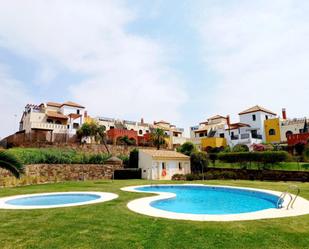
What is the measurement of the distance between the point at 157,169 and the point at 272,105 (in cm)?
3552

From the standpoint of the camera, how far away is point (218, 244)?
584 cm

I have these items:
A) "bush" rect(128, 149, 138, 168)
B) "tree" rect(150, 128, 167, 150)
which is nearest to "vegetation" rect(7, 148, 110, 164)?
"bush" rect(128, 149, 138, 168)

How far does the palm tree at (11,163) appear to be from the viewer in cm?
888

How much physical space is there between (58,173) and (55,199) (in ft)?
38.3

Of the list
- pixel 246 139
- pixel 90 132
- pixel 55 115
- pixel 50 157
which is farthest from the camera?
pixel 246 139

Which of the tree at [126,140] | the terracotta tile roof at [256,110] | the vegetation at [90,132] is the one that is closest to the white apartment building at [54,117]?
the vegetation at [90,132]

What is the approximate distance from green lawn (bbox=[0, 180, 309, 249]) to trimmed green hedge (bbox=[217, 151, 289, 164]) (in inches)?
801

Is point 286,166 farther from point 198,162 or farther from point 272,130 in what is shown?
point 272,130

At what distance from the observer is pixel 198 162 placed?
104 feet

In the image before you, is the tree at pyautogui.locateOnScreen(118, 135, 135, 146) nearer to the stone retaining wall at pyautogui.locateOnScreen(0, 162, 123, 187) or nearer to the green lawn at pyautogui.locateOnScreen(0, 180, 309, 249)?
the stone retaining wall at pyautogui.locateOnScreen(0, 162, 123, 187)

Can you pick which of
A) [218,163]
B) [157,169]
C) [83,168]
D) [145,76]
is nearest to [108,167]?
[83,168]

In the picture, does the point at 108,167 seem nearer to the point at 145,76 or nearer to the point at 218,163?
the point at 145,76

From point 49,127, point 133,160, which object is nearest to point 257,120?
point 133,160

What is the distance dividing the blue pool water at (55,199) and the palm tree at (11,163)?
449 cm
